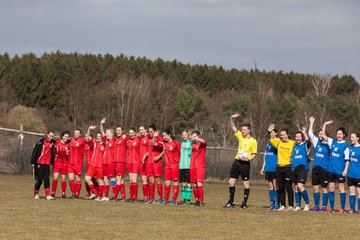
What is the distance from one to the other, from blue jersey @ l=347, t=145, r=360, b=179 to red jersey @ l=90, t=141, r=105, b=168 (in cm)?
756

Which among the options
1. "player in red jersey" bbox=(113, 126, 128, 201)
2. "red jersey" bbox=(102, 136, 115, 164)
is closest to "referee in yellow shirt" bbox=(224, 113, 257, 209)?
"player in red jersey" bbox=(113, 126, 128, 201)

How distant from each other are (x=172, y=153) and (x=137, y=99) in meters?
64.7

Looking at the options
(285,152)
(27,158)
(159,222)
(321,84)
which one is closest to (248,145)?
(285,152)

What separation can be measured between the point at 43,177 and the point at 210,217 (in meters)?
7.44

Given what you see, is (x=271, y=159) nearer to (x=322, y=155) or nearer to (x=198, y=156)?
(x=322, y=155)

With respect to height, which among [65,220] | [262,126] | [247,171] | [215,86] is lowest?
[65,220]

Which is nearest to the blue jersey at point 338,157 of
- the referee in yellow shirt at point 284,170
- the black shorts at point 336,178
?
the black shorts at point 336,178

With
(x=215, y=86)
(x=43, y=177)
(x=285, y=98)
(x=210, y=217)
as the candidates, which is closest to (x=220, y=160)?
(x=43, y=177)

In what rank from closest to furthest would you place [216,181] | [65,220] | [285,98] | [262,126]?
[65,220] → [216,181] → [262,126] → [285,98]

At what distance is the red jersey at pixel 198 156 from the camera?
21.1 meters

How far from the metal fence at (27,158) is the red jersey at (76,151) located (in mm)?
19333

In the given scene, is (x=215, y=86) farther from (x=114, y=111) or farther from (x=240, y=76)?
(x=114, y=111)

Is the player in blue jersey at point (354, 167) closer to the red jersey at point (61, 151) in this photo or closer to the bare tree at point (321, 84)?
the red jersey at point (61, 151)

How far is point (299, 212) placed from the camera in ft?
63.8
